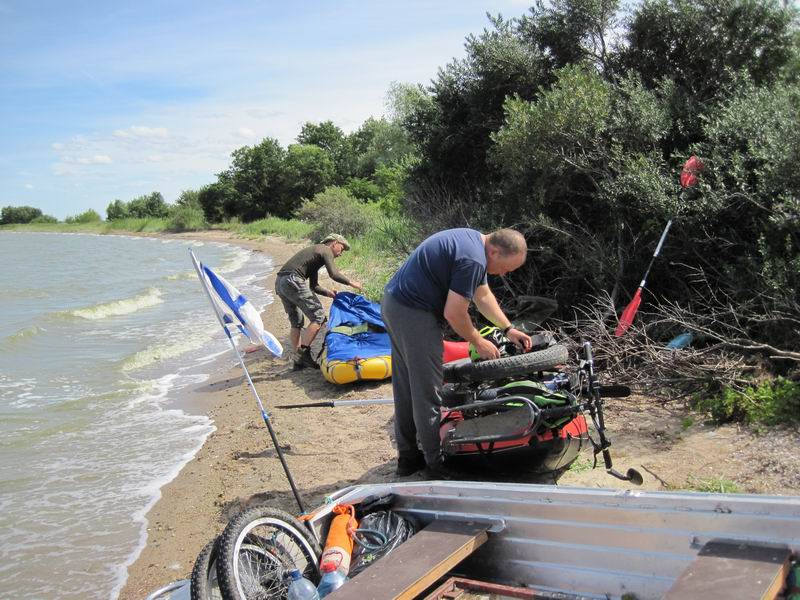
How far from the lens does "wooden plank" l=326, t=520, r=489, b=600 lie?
3240 millimetres

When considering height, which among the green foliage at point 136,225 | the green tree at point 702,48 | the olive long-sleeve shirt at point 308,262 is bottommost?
the olive long-sleeve shirt at point 308,262

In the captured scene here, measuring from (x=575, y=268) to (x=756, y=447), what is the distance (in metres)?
3.59

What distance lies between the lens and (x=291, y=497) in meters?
5.84

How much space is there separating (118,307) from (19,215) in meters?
109

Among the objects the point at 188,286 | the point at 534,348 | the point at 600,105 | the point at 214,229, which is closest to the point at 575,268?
the point at 600,105

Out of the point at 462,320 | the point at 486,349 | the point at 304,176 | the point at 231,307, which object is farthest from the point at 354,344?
the point at 304,176

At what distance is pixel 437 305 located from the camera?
16.6ft

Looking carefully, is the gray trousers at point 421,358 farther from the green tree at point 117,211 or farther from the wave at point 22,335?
the green tree at point 117,211

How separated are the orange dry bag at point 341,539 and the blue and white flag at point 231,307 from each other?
2.13 metres

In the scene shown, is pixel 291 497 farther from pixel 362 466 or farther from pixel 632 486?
pixel 632 486

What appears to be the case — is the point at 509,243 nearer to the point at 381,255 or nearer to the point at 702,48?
the point at 702,48

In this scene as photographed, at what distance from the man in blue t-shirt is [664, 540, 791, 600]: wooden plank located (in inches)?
86.7

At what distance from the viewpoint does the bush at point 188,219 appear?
216 feet

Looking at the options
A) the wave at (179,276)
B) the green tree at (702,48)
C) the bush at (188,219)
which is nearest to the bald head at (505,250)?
the green tree at (702,48)
